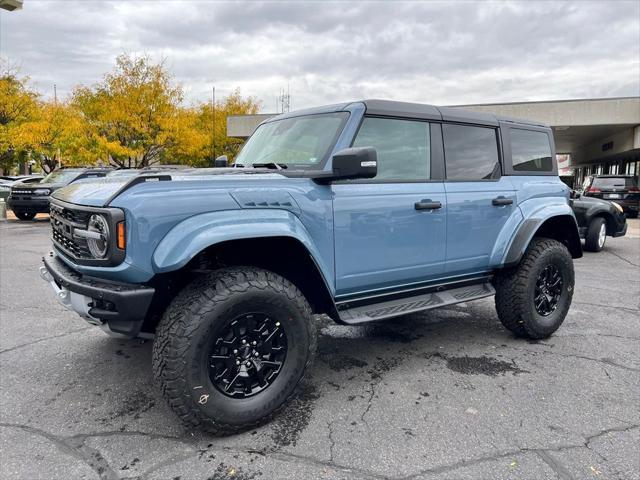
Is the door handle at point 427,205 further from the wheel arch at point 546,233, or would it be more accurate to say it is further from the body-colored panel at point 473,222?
the wheel arch at point 546,233

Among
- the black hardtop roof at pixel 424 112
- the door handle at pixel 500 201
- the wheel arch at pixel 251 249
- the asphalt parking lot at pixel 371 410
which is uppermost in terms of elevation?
the black hardtop roof at pixel 424 112

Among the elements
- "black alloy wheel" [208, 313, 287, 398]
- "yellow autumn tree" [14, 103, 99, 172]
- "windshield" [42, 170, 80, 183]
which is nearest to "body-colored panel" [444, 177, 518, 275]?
"black alloy wheel" [208, 313, 287, 398]

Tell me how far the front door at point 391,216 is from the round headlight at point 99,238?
4.41 ft

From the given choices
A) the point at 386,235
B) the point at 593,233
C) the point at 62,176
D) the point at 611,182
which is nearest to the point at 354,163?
the point at 386,235

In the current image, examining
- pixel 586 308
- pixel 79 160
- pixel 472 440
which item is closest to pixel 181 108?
pixel 79 160

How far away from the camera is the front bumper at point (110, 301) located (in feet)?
7.89

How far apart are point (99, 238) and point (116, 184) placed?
374 mm

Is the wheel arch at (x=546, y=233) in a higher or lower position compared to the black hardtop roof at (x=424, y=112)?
lower

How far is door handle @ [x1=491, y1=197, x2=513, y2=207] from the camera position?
390 centimetres

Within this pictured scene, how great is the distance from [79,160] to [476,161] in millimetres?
20098

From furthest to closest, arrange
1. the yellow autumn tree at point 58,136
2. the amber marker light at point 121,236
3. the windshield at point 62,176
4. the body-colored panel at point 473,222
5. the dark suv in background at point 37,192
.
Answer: the yellow autumn tree at point 58,136, the windshield at point 62,176, the dark suv in background at point 37,192, the body-colored panel at point 473,222, the amber marker light at point 121,236

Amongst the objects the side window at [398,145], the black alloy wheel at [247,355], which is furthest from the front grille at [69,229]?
the side window at [398,145]

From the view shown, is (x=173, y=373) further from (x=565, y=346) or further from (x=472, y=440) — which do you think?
(x=565, y=346)

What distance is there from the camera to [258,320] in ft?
8.95
